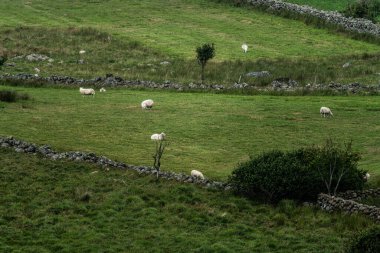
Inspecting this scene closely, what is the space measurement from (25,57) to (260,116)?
32.7 meters

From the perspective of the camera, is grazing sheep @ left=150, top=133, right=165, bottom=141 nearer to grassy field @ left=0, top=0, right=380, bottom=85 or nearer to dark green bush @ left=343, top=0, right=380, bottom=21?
grassy field @ left=0, top=0, right=380, bottom=85

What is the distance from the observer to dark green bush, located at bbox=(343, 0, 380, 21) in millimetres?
97438

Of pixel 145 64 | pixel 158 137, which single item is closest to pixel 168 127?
pixel 158 137

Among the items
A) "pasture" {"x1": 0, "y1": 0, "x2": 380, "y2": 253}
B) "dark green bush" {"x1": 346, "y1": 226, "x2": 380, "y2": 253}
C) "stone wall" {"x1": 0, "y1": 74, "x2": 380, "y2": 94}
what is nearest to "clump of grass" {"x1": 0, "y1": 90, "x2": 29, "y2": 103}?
"pasture" {"x1": 0, "y1": 0, "x2": 380, "y2": 253}

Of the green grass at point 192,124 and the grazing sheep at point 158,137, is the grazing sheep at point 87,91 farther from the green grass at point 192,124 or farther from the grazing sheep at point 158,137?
the grazing sheep at point 158,137

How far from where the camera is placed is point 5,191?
33.3 metres

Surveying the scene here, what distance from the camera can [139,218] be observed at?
1208 inches

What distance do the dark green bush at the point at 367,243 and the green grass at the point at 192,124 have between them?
11641 mm

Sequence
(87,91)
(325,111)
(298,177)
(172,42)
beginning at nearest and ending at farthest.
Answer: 1. (298,177)
2. (325,111)
3. (87,91)
4. (172,42)

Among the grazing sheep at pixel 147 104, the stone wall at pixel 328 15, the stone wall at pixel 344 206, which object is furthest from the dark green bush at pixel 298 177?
the stone wall at pixel 328 15

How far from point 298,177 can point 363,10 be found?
69.5 m

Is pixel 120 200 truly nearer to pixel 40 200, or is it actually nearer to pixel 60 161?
pixel 40 200

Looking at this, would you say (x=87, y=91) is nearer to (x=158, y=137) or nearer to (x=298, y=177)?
(x=158, y=137)

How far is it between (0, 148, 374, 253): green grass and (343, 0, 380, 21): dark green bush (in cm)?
6779
